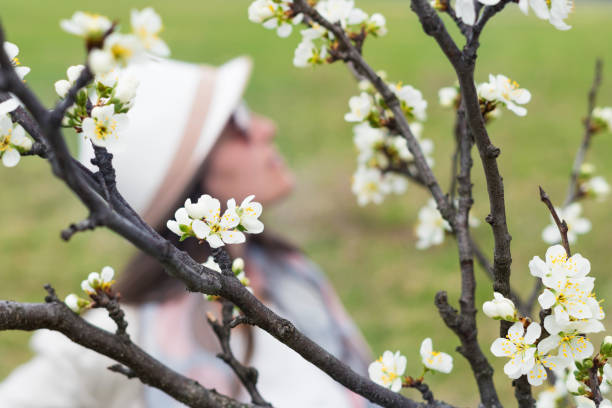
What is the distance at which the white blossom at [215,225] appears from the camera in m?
0.59

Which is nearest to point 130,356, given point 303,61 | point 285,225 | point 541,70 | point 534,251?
point 303,61

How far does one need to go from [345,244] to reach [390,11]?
651 centimetres

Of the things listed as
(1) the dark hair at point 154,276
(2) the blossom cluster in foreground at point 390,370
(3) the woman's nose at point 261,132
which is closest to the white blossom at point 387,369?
(2) the blossom cluster in foreground at point 390,370

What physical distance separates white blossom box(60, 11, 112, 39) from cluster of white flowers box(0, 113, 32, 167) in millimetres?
184

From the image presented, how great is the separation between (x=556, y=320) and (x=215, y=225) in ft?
1.01

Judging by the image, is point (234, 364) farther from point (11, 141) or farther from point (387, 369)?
point (11, 141)

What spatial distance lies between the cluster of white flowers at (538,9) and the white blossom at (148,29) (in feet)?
0.80

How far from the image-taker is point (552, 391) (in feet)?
3.33

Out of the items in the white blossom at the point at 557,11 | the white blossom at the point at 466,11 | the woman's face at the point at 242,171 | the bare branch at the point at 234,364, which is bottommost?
the woman's face at the point at 242,171

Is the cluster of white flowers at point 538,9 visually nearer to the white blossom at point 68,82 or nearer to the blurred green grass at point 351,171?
the white blossom at point 68,82

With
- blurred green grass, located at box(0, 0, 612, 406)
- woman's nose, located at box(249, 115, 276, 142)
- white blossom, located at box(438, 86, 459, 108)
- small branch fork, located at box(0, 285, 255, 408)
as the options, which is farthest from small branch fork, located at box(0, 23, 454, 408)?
blurred green grass, located at box(0, 0, 612, 406)

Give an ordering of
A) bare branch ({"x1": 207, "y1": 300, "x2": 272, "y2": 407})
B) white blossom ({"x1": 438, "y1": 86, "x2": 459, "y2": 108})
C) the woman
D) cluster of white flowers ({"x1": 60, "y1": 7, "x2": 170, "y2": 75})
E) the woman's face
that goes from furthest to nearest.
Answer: the woman's face < the woman < white blossom ({"x1": 438, "y1": 86, "x2": 459, "y2": 108}) < bare branch ({"x1": 207, "y1": 300, "x2": 272, "y2": 407}) < cluster of white flowers ({"x1": 60, "y1": 7, "x2": 170, "y2": 75})

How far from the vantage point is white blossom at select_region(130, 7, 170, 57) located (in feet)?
1.45

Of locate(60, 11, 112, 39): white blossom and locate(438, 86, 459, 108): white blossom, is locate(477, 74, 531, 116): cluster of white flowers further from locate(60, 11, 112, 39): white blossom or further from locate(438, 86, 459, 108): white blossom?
locate(60, 11, 112, 39): white blossom
